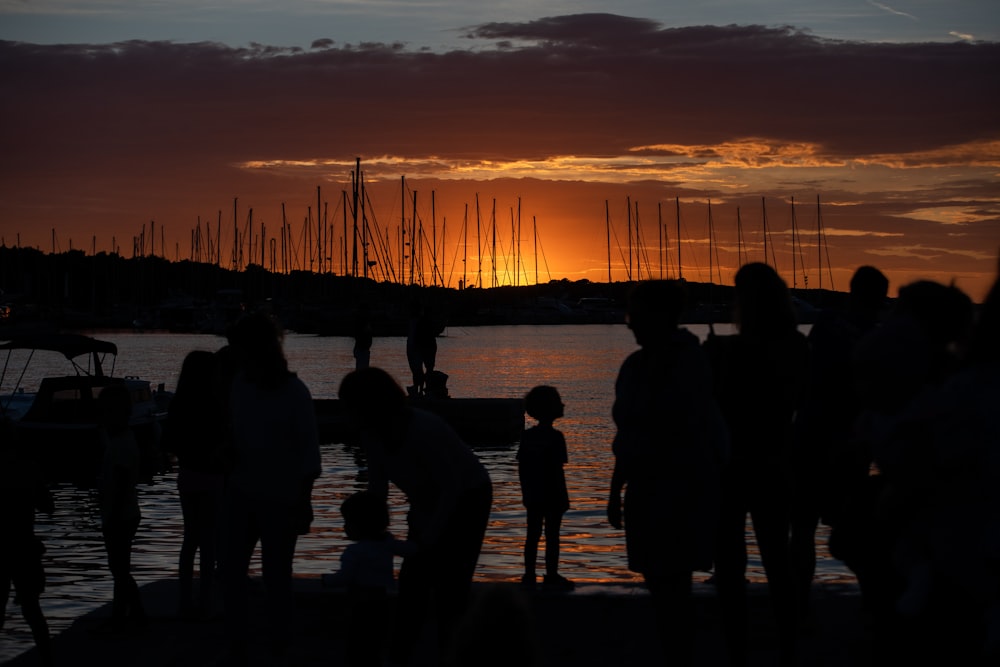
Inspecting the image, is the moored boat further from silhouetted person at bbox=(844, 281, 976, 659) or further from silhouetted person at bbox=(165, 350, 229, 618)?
silhouetted person at bbox=(844, 281, 976, 659)

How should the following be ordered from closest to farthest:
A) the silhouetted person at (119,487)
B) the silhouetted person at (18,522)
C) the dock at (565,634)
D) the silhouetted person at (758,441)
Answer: the silhouetted person at (758,441) → the dock at (565,634) → the silhouetted person at (18,522) → the silhouetted person at (119,487)

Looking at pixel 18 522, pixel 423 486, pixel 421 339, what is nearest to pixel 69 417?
pixel 421 339

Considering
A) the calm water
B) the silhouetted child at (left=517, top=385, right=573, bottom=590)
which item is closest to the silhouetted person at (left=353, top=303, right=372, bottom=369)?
the calm water

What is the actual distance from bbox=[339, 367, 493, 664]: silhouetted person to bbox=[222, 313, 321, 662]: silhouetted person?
1060 millimetres

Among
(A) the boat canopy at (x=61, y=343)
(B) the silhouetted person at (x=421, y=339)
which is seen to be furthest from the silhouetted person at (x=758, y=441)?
(A) the boat canopy at (x=61, y=343)

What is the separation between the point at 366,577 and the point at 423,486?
0.53 metres

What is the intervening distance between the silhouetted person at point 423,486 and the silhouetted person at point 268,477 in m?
1.06

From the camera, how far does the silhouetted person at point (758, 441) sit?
654 cm

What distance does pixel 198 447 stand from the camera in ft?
27.2

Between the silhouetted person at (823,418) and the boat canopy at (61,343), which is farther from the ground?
the silhouetted person at (823,418)

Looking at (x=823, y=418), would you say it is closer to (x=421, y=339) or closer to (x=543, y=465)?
(x=543, y=465)

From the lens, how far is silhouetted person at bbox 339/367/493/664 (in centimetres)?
594

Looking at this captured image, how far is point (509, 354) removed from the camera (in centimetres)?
10581

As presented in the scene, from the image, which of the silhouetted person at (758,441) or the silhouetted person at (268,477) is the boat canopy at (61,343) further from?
the silhouetted person at (758,441)
